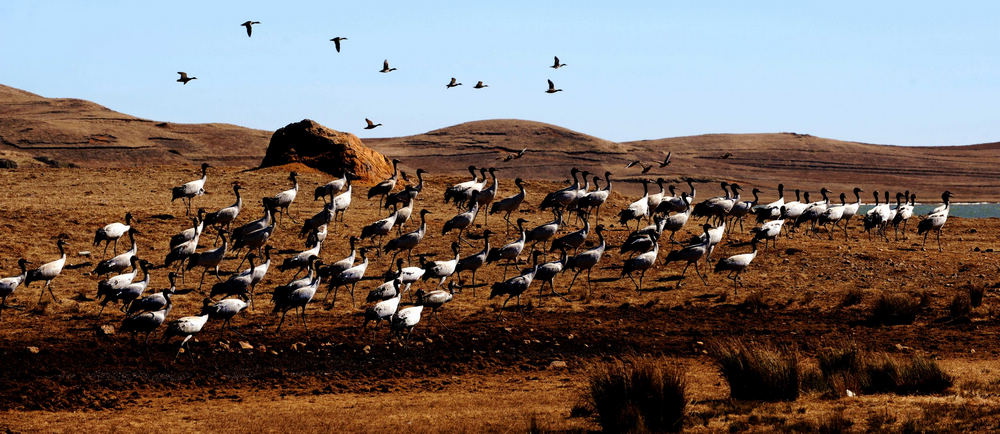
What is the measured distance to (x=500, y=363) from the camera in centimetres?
1783

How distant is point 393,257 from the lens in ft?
86.6

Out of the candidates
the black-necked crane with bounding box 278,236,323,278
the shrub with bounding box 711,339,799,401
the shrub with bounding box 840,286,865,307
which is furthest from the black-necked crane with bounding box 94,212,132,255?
the shrub with bounding box 840,286,865,307

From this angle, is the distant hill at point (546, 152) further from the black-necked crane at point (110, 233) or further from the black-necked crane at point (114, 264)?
the black-necked crane at point (114, 264)

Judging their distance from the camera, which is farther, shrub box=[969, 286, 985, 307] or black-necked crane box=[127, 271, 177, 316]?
shrub box=[969, 286, 985, 307]

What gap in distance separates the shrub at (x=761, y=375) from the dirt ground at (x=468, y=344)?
33cm

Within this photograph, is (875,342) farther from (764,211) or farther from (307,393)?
(764,211)

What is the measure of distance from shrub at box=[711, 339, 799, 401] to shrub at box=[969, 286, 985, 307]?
9.47 m

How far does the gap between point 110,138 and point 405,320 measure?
310ft

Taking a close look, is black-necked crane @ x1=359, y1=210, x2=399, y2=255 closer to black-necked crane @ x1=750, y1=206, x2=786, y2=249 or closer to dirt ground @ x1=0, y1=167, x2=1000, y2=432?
dirt ground @ x1=0, y1=167, x2=1000, y2=432

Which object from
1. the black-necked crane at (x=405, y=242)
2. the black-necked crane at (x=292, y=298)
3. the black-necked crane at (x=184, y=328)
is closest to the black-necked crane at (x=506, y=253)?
the black-necked crane at (x=405, y=242)

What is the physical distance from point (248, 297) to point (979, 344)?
48.7 ft

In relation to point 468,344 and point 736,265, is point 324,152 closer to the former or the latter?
point 736,265

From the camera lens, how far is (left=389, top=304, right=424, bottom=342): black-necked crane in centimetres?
1827

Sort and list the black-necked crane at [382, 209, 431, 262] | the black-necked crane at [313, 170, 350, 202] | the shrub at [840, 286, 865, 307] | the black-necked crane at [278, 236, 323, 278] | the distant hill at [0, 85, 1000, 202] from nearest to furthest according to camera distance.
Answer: the shrub at [840, 286, 865, 307] < the black-necked crane at [278, 236, 323, 278] < the black-necked crane at [382, 209, 431, 262] < the black-necked crane at [313, 170, 350, 202] < the distant hill at [0, 85, 1000, 202]
